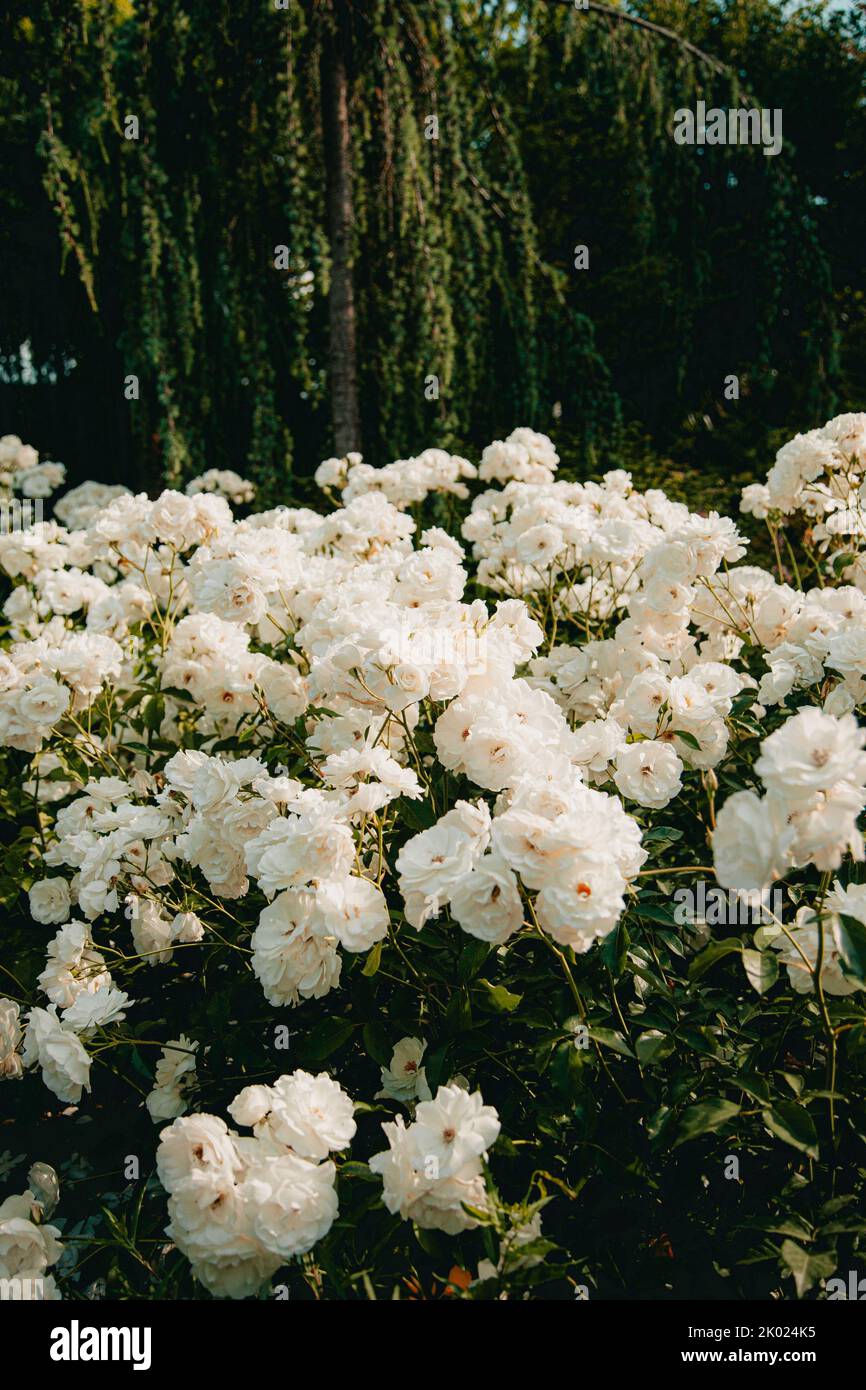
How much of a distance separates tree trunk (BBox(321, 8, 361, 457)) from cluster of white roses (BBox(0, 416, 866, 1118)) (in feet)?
9.64

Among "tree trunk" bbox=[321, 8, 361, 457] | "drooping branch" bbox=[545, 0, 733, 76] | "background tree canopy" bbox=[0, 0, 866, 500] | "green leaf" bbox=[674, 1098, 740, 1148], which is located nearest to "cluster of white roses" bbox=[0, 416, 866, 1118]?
"green leaf" bbox=[674, 1098, 740, 1148]

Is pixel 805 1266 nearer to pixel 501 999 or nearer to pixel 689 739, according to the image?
pixel 501 999

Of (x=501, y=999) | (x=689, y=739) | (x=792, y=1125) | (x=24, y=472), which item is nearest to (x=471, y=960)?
(x=501, y=999)

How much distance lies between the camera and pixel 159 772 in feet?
7.20

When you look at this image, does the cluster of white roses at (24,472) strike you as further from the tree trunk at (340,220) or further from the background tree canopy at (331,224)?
the tree trunk at (340,220)

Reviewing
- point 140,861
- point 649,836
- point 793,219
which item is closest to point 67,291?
point 793,219

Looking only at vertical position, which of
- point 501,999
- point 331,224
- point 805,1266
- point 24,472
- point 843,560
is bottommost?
point 805,1266

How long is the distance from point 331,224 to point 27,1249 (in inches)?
203

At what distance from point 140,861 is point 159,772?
0.52 meters

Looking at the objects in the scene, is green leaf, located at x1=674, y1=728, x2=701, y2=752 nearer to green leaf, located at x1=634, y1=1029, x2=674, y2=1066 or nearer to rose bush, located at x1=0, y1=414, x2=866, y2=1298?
rose bush, located at x1=0, y1=414, x2=866, y2=1298

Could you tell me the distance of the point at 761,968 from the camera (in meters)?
1.23

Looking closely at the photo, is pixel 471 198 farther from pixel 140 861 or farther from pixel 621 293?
pixel 621 293

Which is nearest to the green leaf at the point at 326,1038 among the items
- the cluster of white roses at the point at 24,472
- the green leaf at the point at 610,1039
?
the green leaf at the point at 610,1039

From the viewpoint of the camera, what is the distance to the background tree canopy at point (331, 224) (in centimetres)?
487
